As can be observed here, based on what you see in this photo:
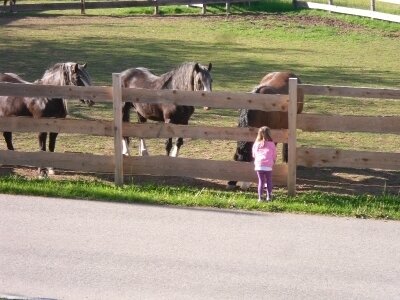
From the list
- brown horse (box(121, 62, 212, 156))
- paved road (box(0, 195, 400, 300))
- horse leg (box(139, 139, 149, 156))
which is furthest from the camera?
horse leg (box(139, 139, 149, 156))

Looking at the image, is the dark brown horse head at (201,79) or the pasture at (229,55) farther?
the pasture at (229,55)

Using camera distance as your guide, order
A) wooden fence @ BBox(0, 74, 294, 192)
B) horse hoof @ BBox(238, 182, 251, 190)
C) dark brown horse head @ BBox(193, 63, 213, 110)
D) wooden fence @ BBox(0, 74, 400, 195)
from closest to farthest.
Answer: wooden fence @ BBox(0, 74, 400, 195)
wooden fence @ BBox(0, 74, 294, 192)
horse hoof @ BBox(238, 182, 251, 190)
dark brown horse head @ BBox(193, 63, 213, 110)

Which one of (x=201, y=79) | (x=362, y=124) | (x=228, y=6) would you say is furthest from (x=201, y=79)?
(x=228, y=6)

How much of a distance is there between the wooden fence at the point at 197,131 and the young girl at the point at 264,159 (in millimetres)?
308

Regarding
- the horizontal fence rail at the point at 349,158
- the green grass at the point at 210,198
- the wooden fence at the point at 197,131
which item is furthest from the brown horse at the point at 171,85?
the horizontal fence rail at the point at 349,158

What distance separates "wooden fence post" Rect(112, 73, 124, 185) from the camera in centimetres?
1103

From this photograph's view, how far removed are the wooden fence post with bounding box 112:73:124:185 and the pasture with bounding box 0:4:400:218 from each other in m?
1.21

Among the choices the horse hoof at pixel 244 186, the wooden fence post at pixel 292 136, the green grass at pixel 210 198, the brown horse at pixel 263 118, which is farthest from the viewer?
the brown horse at pixel 263 118

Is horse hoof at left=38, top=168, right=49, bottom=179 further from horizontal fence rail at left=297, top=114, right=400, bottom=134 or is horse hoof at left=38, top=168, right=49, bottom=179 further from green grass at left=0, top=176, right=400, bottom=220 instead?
horizontal fence rail at left=297, top=114, right=400, bottom=134

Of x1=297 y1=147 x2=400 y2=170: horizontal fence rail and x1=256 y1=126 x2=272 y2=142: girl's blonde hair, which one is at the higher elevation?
x1=256 y1=126 x2=272 y2=142: girl's blonde hair

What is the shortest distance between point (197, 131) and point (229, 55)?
1692cm

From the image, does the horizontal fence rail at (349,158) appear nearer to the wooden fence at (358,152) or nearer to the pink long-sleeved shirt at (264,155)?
the wooden fence at (358,152)

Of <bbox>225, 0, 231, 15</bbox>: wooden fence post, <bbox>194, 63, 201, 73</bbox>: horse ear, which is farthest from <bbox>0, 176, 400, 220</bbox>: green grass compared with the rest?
<bbox>225, 0, 231, 15</bbox>: wooden fence post

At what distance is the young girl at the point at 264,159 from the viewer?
1047 cm
